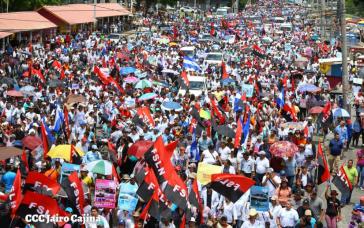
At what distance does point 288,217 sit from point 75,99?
37.7ft

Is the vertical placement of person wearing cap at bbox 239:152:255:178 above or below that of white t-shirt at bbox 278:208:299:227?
above

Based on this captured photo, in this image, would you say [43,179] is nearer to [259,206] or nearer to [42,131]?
[259,206]

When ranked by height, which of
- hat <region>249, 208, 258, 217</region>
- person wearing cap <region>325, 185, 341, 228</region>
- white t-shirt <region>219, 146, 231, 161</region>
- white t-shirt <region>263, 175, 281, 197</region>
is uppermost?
white t-shirt <region>219, 146, 231, 161</region>

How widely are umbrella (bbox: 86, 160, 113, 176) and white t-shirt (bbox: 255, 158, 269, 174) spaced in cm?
317

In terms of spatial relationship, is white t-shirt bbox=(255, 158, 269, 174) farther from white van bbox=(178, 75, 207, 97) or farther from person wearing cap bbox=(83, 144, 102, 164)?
white van bbox=(178, 75, 207, 97)

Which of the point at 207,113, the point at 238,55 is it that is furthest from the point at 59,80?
the point at 238,55

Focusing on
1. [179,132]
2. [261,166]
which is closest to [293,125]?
[179,132]

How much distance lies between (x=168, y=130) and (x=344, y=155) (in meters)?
5.61

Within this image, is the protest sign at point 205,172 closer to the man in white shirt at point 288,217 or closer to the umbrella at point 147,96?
the man in white shirt at point 288,217

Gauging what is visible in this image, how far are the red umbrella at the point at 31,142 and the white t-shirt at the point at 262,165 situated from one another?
4.60m

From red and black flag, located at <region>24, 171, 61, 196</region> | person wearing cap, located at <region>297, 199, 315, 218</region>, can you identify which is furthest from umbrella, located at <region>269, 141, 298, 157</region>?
red and black flag, located at <region>24, 171, 61, 196</region>

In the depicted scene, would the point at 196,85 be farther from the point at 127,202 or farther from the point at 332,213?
the point at 127,202

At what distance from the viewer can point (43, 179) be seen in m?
11.9

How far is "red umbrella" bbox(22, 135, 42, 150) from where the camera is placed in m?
16.3
